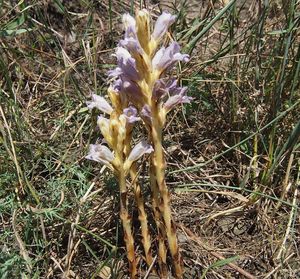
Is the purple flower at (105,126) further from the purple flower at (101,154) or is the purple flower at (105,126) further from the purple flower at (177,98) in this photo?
the purple flower at (177,98)

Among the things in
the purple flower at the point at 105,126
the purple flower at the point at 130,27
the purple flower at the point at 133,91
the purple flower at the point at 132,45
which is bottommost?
the purple flower at the point at 105,126

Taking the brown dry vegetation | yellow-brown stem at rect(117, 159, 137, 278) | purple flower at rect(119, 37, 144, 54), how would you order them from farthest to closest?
1. the brown dry vegetation
2. yellow-brown stem at rect(117, 159, 137, 278)
3. purple flower at rect(119, 37, 144, 54)

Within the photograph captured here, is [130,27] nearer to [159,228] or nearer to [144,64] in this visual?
[144,64]

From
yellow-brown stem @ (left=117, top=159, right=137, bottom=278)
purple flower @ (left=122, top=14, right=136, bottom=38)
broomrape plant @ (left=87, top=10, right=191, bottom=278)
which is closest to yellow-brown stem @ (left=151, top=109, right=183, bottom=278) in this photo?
broomrape plant @ (left=87, top=10, right=191, bottom=278)

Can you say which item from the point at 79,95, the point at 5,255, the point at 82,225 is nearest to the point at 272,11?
the point at 79,95

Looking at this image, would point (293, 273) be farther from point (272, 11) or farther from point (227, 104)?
point (272, 11)

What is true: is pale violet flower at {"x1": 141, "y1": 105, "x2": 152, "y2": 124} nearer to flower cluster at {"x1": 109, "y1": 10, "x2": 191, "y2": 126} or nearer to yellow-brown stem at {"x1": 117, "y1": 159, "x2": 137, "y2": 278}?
flower cluster at {"x1": 109, "y1": 10, "x2": 191, "y2": 126}

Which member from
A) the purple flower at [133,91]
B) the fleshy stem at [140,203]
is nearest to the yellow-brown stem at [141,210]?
the fleshy stem at [140,203]
